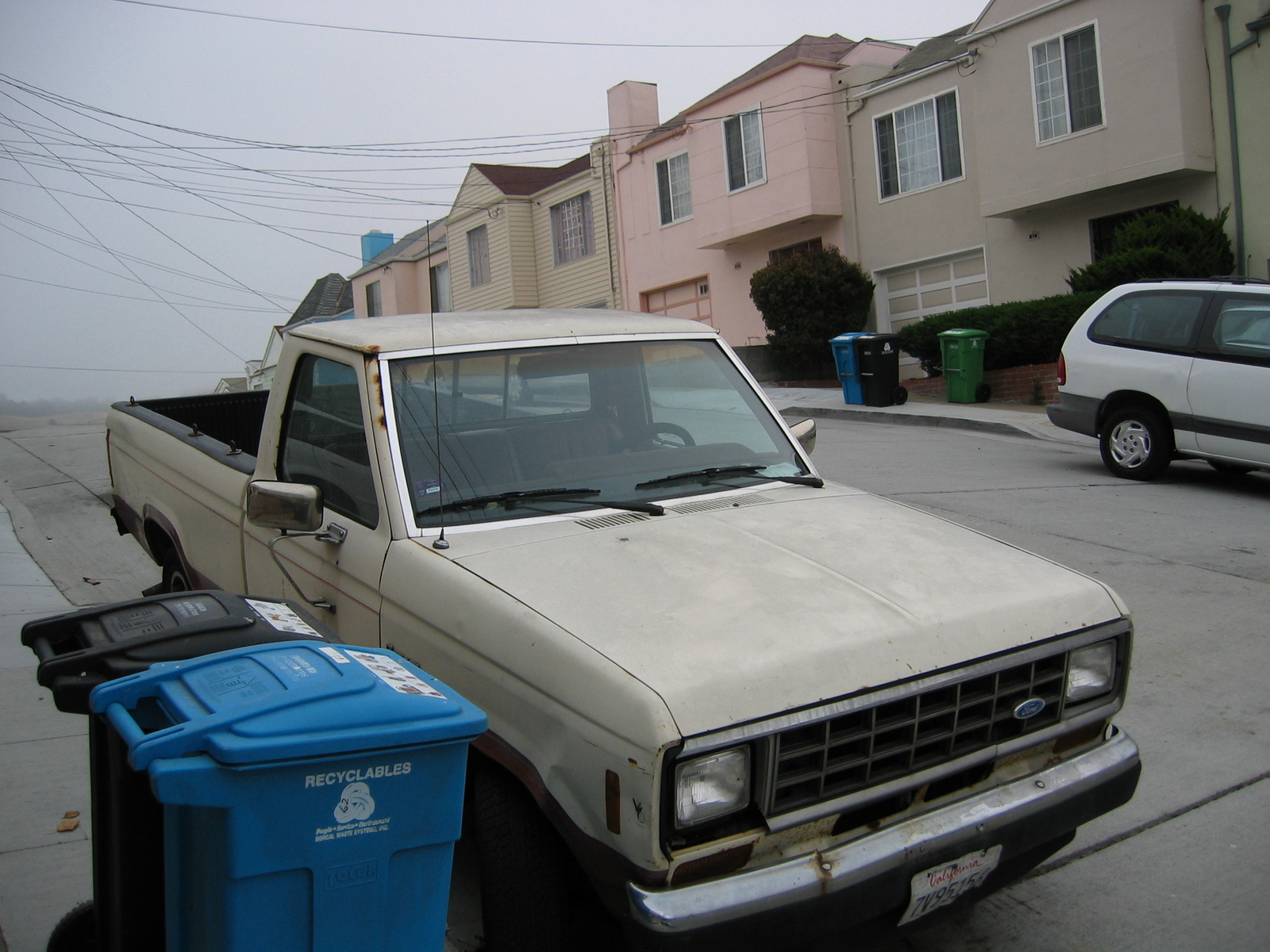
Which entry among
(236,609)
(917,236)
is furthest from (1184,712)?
(917,236)

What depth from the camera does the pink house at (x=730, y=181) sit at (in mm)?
22047

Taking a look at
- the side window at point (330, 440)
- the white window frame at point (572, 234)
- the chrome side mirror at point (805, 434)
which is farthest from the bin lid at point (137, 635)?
the white window frame at point (572, 234)

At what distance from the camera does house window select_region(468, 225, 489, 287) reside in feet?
112

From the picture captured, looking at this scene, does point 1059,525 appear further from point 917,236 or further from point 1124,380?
point 917,236

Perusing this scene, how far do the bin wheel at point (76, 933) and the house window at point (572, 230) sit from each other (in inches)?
1122

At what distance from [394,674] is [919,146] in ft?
67.4

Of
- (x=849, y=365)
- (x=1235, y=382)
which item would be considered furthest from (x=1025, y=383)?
(x=1235, y=382)

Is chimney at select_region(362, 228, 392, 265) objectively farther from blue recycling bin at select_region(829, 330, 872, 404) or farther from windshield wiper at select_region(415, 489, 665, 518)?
windshield wiper at select_region(415, 489, 665, 518)

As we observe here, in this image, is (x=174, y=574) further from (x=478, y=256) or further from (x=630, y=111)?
(x=478, y=256)

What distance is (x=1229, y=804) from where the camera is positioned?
3939mm

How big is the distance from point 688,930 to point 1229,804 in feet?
8.62

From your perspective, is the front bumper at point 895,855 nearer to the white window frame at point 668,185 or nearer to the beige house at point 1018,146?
the beige house at point 1018,146

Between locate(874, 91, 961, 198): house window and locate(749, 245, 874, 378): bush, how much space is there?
179 cm

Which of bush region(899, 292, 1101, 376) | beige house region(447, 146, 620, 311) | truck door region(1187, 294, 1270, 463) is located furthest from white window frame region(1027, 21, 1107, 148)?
beige house region(447, 146, 620, 311)
